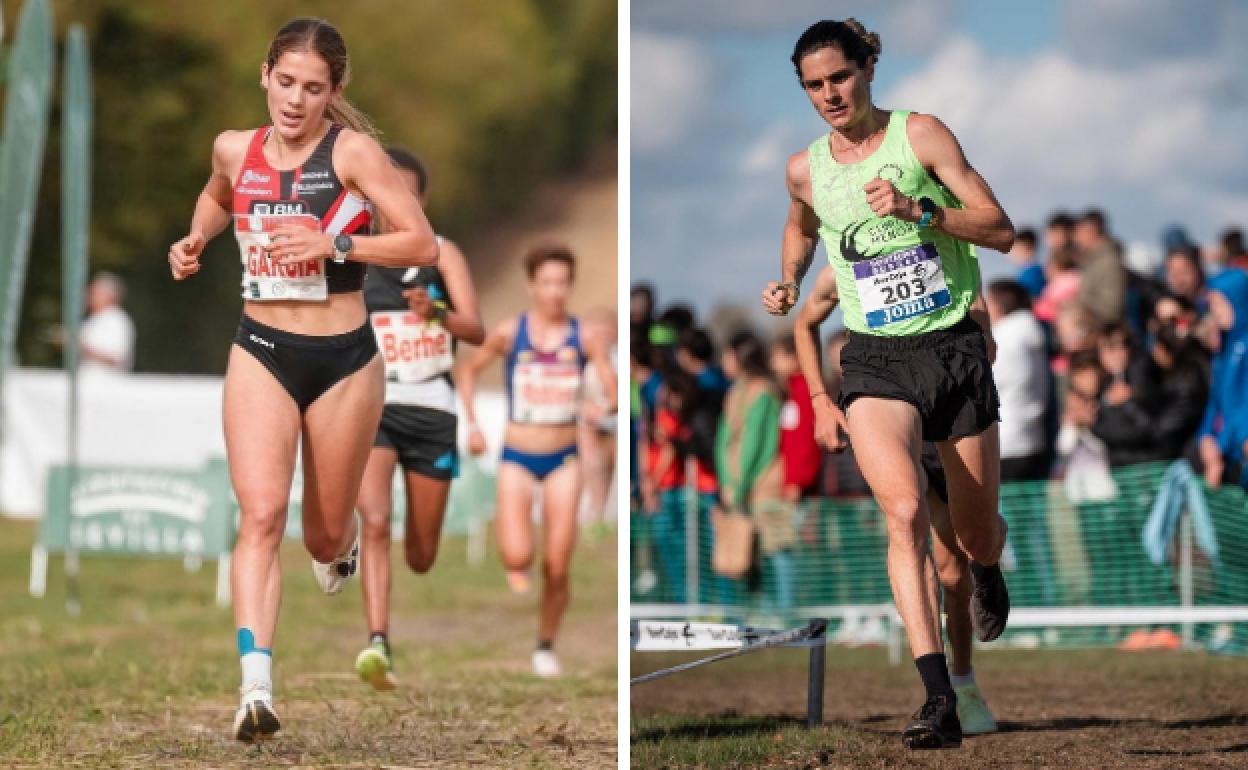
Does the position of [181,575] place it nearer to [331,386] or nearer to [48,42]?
[48,42]

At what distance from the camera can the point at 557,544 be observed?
1055 centimetres

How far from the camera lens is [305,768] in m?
6.57

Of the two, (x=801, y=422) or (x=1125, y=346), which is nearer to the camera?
(x=1125, y=346)

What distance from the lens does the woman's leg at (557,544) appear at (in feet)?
34.5

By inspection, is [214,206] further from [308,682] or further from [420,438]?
[308,682]

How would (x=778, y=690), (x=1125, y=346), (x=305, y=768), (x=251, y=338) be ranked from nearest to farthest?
(x=305, y=768) < (x=251, y=338) < (x=778, y=690) < (x=1125, y=346)

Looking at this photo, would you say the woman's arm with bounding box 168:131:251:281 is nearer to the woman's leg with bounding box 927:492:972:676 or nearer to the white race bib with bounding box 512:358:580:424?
the woman's leg with bounding box 927:492:972:676

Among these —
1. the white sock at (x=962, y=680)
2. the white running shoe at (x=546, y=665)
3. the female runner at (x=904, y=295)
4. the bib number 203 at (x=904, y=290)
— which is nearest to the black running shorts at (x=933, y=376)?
the female runner at (x=904, y=295)

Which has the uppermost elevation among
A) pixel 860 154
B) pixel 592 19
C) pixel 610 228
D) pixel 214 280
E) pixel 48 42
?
pixel 592 19

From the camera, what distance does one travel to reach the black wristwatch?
22.3 feet

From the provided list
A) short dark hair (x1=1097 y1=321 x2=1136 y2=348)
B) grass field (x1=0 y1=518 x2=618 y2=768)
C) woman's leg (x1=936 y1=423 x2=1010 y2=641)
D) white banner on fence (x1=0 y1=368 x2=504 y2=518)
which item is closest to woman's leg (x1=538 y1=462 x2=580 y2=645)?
grass field (x1=0 y1=518 x2=618 y2=768)

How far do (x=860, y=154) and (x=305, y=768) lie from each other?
2723 millimetres

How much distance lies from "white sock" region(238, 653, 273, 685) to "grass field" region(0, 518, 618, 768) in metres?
0.27

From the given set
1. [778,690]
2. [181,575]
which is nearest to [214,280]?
[181,575]
